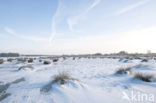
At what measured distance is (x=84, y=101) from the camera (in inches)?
111

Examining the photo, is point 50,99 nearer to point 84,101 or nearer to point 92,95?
point 84,101

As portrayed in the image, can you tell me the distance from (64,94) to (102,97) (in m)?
1.29

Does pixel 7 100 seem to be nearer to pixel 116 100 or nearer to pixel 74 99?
pixel 74 99

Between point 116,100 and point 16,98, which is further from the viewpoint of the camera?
point 16,98

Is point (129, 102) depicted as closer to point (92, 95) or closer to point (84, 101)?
point (92, 95)

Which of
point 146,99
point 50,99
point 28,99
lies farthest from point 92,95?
point 28,99

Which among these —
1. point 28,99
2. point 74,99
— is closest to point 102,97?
point 74,99

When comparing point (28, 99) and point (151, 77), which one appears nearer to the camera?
point (28, 99)

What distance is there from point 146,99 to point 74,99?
2329 millimetres

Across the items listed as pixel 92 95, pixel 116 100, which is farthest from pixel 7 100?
pixel 116 100

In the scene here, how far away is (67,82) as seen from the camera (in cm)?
422

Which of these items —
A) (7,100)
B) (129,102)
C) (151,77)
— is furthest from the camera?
(151,77)

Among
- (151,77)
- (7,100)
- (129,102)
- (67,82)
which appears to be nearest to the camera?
(129,102)

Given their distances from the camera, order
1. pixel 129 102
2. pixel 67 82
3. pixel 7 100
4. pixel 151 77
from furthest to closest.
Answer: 1. pixel 151 77
2. pixel 67 82
3. pixel 7 100
4. pixel 129 102
